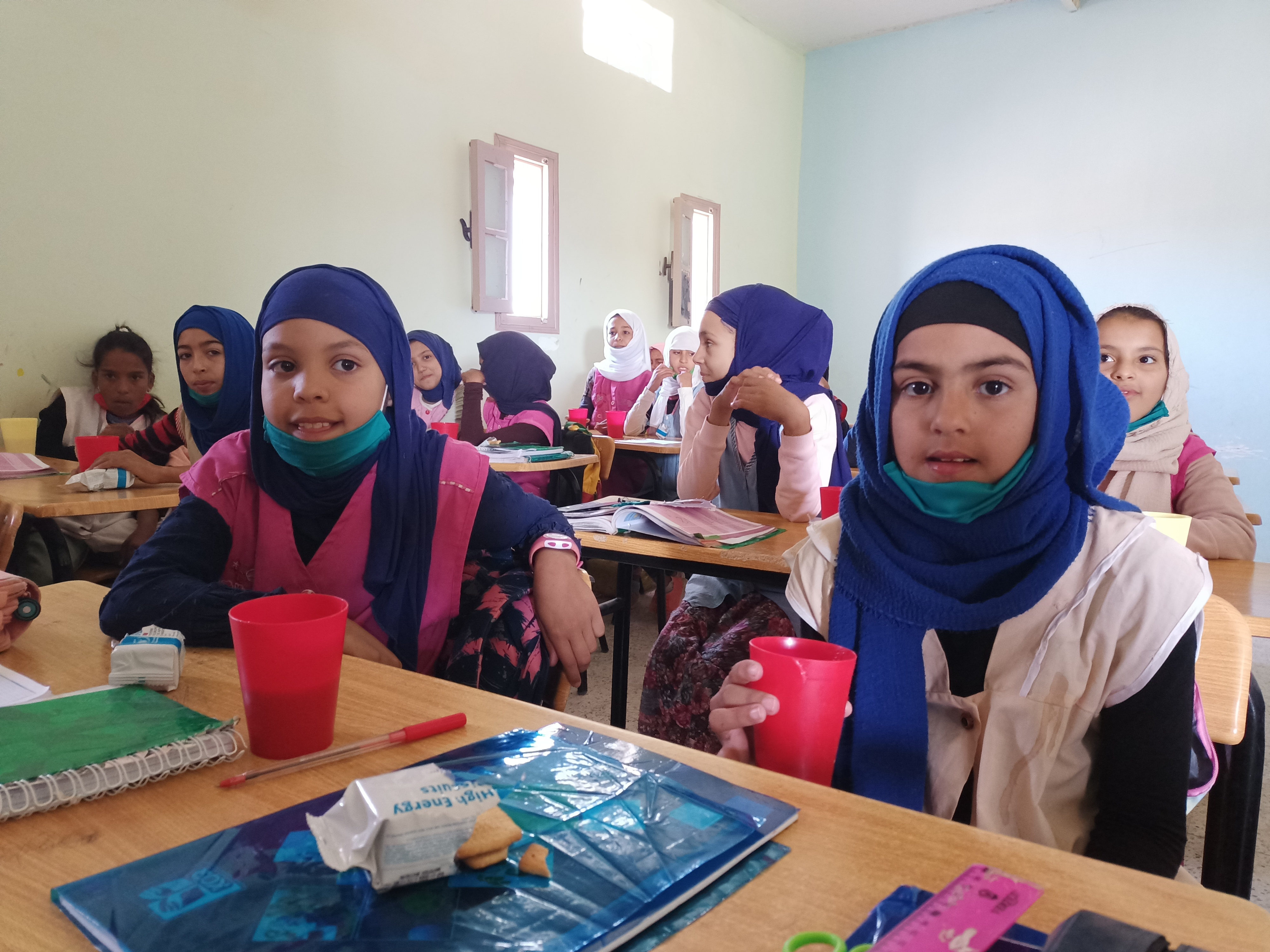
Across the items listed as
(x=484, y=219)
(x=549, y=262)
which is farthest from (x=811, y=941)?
(x=549, y=262)

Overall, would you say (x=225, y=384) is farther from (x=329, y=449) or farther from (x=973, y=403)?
(x=973, y=403)

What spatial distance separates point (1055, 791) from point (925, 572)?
0.27 m

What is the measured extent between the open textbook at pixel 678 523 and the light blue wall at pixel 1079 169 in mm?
5734

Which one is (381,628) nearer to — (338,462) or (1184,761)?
(338,462)

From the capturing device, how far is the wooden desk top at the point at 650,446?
13.9 feet

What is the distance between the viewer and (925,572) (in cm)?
100

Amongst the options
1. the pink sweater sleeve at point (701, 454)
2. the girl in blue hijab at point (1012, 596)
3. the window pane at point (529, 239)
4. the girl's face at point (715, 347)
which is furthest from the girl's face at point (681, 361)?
the girl in blue hijab at point (1012, 596)

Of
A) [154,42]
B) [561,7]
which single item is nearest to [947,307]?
[154,42]

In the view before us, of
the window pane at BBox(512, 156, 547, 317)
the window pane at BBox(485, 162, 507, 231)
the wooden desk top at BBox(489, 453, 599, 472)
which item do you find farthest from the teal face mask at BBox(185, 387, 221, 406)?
the window pane at BBox(512, 156, 547, 317)

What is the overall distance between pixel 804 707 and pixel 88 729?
2.00 ft

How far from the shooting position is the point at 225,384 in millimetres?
2633

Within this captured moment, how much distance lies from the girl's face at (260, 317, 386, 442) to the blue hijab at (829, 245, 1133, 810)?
29.6 inches

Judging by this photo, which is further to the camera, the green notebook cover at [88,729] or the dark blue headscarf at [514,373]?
the dark blue headscarf at [514,373]

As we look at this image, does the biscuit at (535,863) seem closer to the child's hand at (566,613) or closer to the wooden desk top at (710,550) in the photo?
the child's hand at (566,613)
